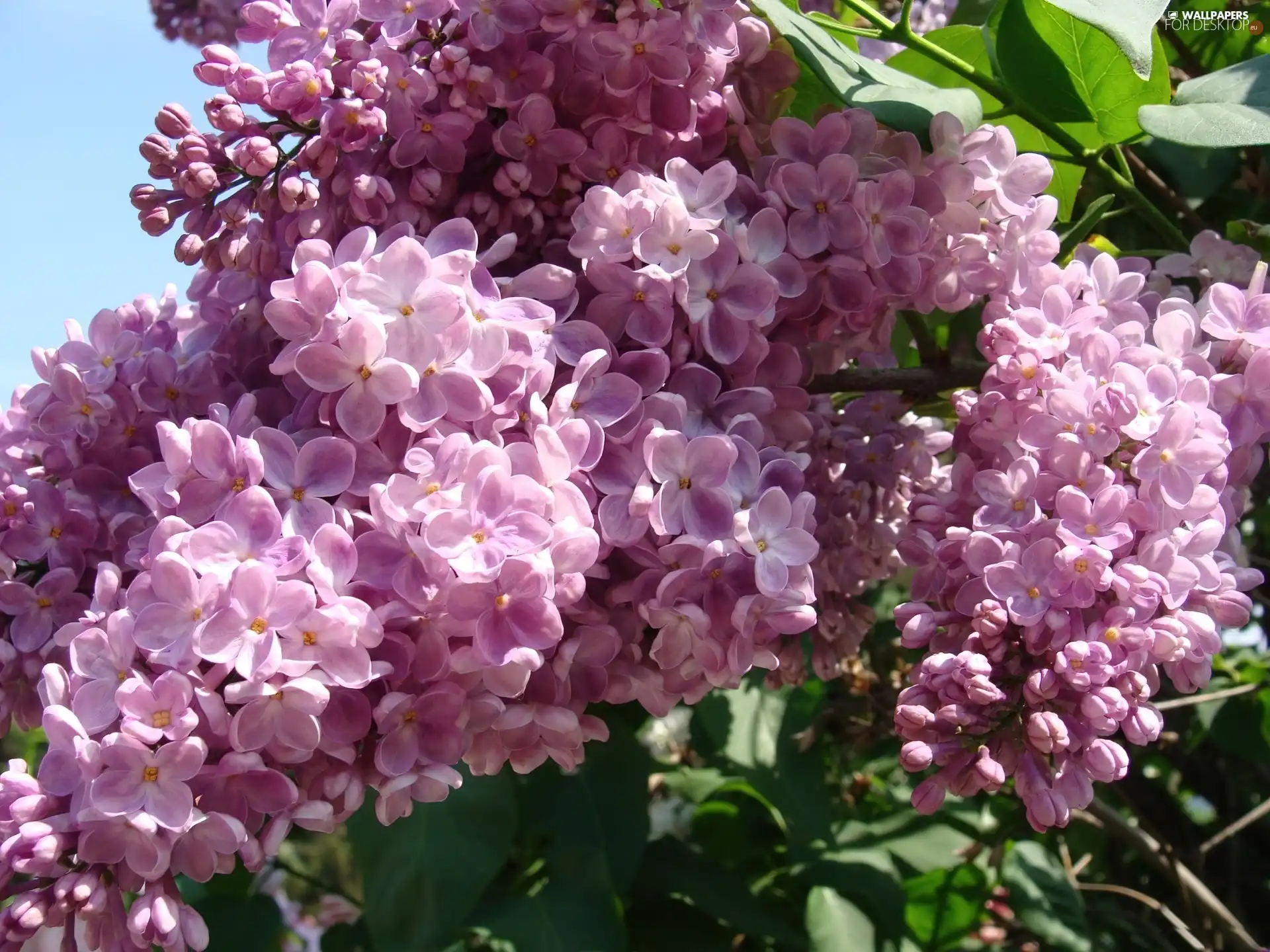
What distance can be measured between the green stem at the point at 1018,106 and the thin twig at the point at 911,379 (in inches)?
6.8

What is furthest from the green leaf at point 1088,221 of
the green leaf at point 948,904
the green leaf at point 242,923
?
the green leaf at point 242,923

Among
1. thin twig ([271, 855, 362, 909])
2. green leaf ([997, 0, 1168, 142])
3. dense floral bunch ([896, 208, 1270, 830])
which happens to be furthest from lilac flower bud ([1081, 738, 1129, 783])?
thin twig ([271, 855, 362, 909])

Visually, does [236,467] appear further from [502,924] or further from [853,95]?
[502,924]

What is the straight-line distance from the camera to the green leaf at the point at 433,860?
1128 millimetres

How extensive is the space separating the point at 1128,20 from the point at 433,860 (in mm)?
951

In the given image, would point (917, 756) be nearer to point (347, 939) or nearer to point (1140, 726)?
point (1140, 726)

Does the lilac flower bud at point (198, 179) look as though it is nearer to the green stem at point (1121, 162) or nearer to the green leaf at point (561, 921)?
the green stem at point (1121, 162)

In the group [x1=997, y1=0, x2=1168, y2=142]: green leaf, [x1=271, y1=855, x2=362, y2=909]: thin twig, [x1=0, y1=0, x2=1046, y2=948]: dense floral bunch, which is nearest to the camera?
[x1=0, y1=0, x2=1046, y2=948]: dense floral bunch

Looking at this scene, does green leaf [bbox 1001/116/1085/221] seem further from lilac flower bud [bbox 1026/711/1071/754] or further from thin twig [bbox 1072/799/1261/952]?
thin twig [bbox 1072/799/1261/952]

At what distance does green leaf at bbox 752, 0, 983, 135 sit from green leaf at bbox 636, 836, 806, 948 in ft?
2.81

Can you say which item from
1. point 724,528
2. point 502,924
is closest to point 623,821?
point 502,924

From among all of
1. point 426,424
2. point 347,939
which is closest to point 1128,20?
point 426,424

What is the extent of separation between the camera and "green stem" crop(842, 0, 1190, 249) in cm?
82

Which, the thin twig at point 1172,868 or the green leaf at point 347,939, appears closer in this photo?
the thin twig at point 1172,868
